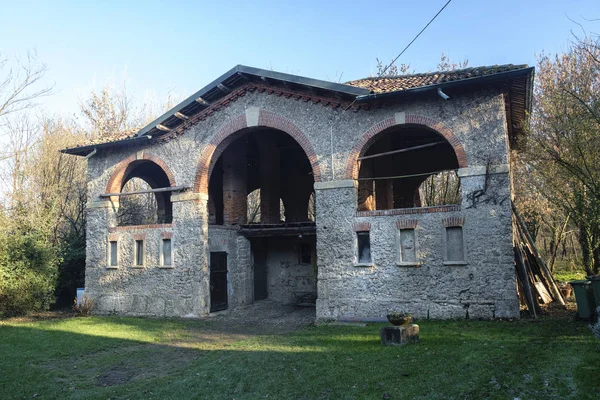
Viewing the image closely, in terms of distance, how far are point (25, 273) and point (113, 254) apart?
11.4 ft

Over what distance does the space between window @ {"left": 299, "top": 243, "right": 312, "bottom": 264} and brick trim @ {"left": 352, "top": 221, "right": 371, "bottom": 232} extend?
5663 millimetres

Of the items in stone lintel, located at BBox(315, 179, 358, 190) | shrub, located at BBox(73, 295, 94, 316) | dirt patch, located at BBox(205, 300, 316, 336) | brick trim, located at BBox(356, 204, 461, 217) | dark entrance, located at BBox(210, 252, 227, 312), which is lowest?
dirt patch, located at BBox(205, 300, 316, 336)

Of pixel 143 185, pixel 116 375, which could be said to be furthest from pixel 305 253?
pixel 143 185

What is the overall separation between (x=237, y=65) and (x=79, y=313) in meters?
10.7

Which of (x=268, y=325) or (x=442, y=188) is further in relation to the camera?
(x=442, y=188)

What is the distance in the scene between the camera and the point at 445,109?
11.8 meters

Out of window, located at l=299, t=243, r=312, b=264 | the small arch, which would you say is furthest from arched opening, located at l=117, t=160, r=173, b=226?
window, located at l=299, t=243, r=312, b=264

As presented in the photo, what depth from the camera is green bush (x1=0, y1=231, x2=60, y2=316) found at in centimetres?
1617

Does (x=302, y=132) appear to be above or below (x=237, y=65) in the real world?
below

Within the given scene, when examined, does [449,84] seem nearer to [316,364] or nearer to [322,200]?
[322,200]

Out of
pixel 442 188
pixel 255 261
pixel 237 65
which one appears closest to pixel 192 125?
pixel 237 65

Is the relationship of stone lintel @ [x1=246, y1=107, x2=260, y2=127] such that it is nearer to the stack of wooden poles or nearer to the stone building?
the stone building

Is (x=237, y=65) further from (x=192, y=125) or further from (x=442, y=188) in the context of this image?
(x=442, y=188)

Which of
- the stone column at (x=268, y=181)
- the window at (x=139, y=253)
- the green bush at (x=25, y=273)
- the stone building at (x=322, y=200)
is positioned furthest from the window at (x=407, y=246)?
the green bush at (x=25, y=273)
